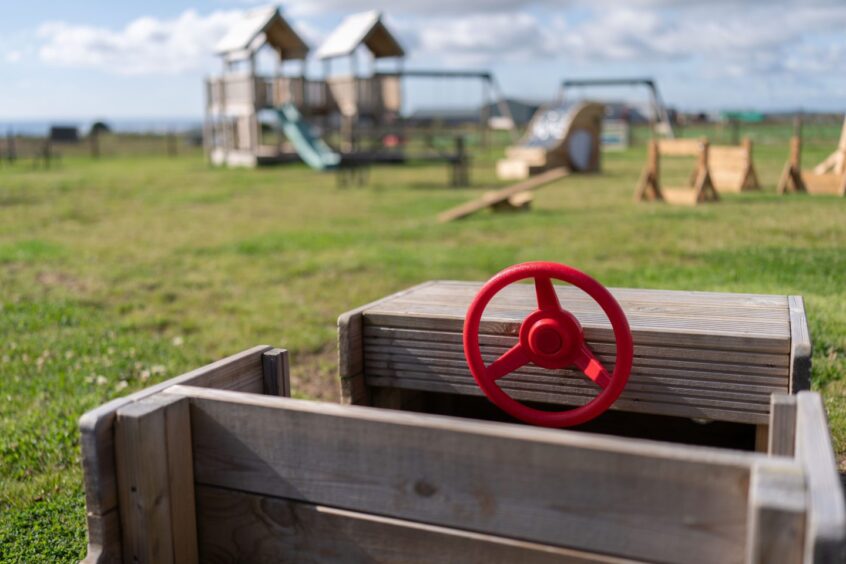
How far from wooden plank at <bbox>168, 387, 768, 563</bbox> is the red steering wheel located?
61 centimetres

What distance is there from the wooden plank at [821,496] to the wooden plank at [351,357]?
155 cm

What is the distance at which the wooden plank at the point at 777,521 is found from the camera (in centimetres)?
144

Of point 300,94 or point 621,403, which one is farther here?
point 300,94

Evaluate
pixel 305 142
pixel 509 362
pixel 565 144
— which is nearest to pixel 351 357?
pixel 509 362

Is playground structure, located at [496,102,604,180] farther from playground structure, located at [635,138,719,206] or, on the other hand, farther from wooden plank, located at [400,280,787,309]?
wooden plank, located at [400,280,787,309]

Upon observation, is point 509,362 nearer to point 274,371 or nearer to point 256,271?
point 274,371

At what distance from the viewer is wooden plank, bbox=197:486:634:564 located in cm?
183

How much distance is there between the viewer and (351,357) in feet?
9.68

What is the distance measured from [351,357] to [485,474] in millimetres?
1213

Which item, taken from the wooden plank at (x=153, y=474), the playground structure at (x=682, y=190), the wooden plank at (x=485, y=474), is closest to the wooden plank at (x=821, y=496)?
the wooden plank at (x=485, y=474)

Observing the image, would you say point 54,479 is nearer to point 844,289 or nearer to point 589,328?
point 589,328

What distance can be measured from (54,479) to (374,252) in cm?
550

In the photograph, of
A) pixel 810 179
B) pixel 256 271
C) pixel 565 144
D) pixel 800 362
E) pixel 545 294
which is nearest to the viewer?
pixel 800 362

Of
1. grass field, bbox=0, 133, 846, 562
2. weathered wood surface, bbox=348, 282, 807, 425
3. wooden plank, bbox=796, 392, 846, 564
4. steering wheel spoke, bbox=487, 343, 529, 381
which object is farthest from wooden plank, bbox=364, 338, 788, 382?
grass field, bbox=0, 133, 846, 562
